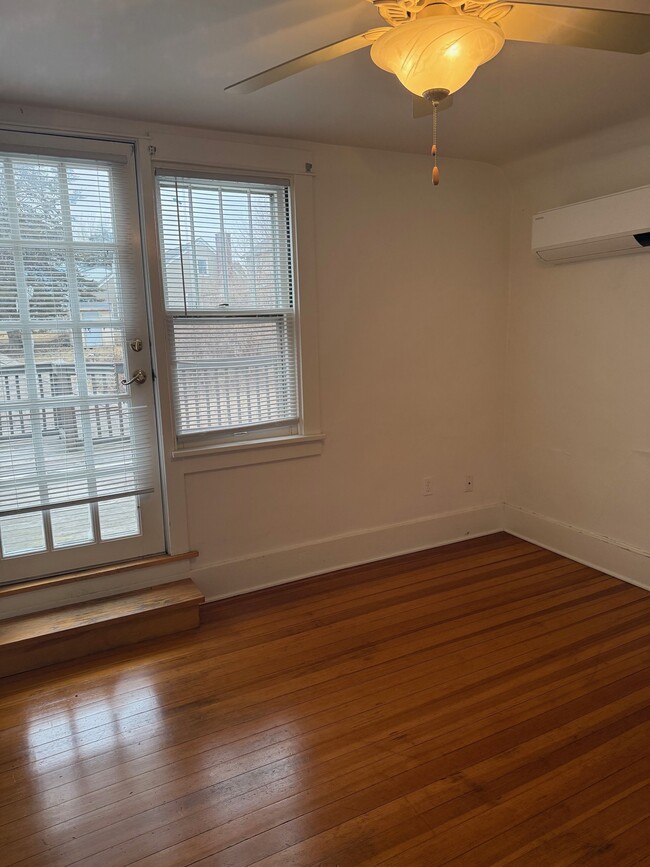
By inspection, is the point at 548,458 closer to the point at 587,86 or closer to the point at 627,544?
the point at 627,544

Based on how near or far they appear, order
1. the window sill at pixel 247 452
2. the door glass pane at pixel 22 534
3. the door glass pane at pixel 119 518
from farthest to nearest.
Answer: the window sill at pixel 247 452
the door glass pane at pixel 119 518
the door glass pane at pixel 22 534

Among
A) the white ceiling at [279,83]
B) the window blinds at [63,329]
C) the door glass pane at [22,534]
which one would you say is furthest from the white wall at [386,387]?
the door glass pane at [22,534]

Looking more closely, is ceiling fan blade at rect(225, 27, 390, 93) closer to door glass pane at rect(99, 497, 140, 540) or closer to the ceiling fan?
the ceiling fan

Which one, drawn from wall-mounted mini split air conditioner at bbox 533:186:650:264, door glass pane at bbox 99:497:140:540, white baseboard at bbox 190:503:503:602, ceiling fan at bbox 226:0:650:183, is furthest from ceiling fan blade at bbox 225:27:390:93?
white baseboard at bbox 190:503:503:602

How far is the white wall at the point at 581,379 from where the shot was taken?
2988 mm

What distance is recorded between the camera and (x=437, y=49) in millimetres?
1330

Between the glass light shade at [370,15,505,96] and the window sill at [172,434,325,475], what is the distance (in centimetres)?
197

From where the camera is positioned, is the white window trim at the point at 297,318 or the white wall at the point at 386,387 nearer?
the white window trim at the point at 297,318

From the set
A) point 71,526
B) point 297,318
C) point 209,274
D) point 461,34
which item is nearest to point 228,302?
point 209,274

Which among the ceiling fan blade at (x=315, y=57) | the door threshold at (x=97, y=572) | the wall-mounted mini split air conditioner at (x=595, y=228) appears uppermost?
the ceiling fan blade at (x=315, y=57)

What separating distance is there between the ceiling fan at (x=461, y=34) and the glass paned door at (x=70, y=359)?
1.51m

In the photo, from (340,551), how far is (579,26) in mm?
2755

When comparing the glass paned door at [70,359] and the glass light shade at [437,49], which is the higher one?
the glass light shade at [437,49]

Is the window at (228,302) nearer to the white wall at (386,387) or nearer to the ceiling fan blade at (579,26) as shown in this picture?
the white wall at (386,387)
